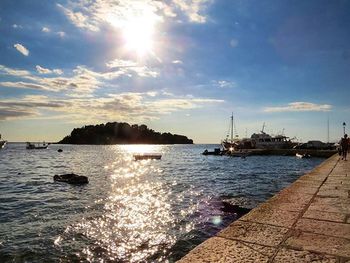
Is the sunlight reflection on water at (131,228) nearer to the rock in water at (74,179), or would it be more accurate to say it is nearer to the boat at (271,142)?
the rock in water at (74,179)

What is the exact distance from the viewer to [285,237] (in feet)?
15.5

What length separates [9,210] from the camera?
18.8m

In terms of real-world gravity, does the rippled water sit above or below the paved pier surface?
below

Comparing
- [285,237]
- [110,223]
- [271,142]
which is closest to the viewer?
[285,237]

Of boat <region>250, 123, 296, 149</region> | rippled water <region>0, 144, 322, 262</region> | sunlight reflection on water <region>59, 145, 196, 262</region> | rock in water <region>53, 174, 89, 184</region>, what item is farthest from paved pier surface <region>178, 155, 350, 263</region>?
boat <region>250, 123, 296, 149</region>

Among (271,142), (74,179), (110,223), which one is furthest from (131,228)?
(271,142)

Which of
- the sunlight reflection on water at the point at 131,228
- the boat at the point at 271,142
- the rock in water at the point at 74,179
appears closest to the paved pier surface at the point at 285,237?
the sunlight reflection on water at the point at 131,228

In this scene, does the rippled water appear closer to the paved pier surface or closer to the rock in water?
the rock in water

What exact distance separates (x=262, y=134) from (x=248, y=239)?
334 feet

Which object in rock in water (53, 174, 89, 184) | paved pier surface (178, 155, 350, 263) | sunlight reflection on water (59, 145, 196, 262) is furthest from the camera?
rock in water (53, 174, 89, 184)

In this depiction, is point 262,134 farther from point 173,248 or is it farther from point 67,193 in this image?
point 173,248

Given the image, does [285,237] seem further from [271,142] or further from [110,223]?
[271,142]

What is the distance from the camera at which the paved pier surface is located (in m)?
A: 3.95

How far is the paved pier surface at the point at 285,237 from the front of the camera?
3.95 metres
